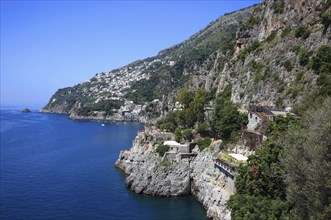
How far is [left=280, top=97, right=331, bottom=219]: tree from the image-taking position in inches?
837

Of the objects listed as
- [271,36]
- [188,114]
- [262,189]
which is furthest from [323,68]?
[188,114]

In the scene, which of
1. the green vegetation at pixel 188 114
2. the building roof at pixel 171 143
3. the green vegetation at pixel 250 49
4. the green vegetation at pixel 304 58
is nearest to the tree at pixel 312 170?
the green vegetation at pixel 304 58

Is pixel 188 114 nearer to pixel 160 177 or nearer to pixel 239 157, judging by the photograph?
pixel 160 177

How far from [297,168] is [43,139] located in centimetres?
9895

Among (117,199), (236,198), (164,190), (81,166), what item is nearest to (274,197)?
(236,198)

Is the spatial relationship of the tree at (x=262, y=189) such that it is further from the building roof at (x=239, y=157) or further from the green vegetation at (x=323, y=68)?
the green vegetation at (x=323, y=68)

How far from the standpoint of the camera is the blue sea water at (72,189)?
144 ft

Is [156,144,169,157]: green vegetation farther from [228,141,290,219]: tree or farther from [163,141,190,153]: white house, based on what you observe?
[228,141,290,219]: tree

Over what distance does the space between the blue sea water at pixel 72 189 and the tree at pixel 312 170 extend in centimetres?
1964

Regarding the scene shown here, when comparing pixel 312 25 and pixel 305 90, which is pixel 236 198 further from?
pixel 312 25

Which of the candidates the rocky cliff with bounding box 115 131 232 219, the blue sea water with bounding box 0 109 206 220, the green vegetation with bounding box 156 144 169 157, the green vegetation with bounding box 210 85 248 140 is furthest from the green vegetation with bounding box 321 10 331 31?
the blue sea water with bounding box 0 109 206 220

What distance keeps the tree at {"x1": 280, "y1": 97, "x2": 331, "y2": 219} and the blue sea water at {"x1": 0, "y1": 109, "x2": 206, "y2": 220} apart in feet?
64.4

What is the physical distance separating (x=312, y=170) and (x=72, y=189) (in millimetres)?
41346

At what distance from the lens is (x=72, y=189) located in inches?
2169
